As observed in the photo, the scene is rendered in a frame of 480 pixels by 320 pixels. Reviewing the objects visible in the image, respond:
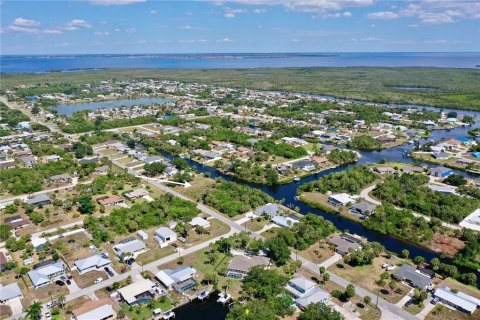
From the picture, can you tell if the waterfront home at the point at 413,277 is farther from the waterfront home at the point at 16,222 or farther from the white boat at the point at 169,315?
the waterfront home at the point at 16,222

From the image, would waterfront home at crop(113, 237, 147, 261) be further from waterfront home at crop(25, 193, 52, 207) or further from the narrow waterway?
the narrow waterway

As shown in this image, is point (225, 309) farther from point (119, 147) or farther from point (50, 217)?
point (119, 147)

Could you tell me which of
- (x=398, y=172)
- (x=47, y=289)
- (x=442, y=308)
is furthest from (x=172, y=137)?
(x=442, y=308)

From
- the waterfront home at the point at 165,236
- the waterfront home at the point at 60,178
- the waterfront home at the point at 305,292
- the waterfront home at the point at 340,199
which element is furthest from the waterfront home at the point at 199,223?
the waterfront home at the point at 60,178

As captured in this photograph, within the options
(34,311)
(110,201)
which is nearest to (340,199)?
(110,201)

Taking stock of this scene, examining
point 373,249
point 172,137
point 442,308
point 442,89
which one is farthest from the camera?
point 442,89

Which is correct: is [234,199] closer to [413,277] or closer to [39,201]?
[413,277]
